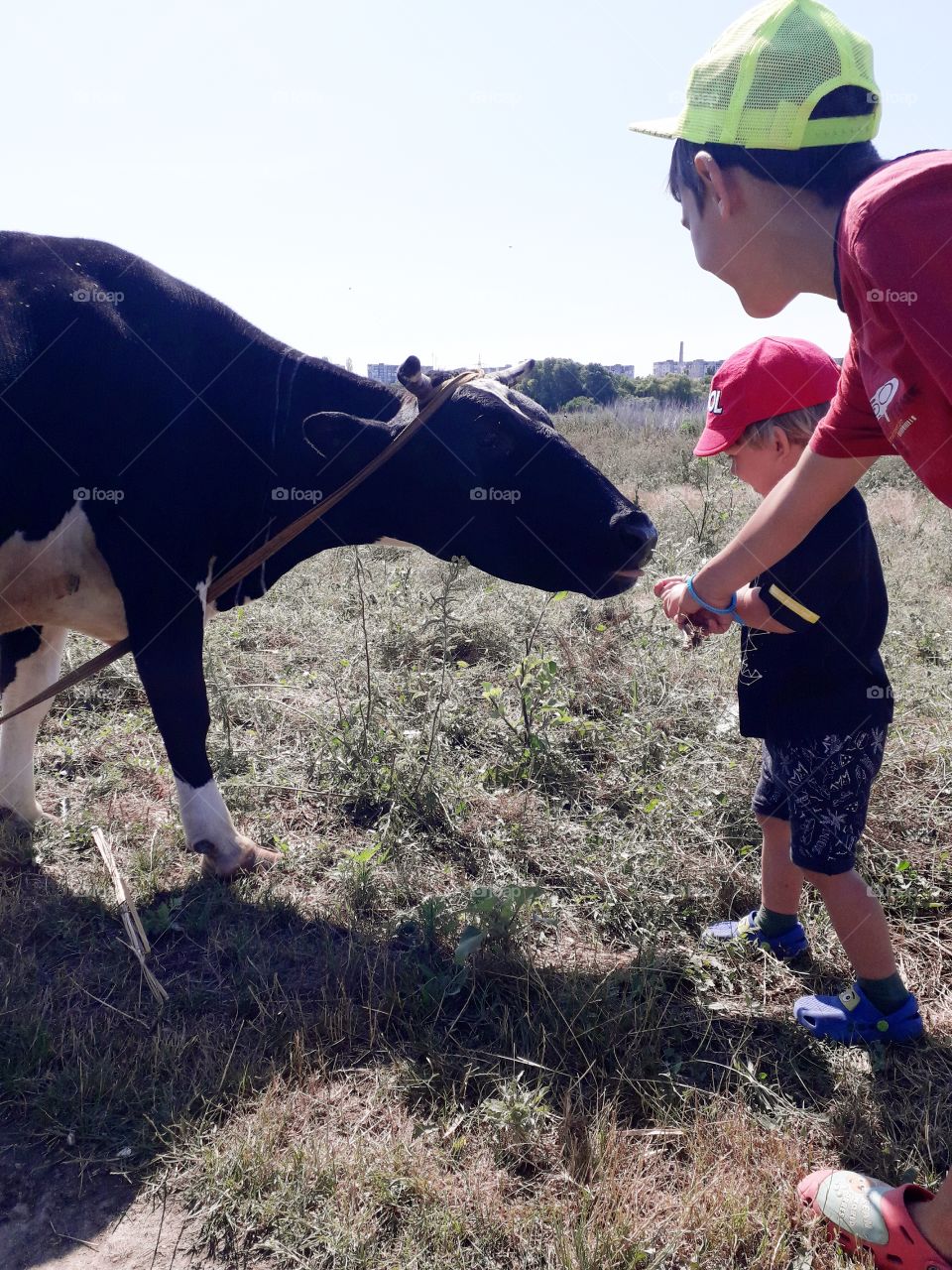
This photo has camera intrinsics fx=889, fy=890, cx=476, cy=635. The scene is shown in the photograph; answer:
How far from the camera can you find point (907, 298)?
1293 millimetres

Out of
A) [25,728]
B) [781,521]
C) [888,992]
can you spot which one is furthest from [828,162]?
[25,728]

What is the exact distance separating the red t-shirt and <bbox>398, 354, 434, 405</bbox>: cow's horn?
6.03 feet

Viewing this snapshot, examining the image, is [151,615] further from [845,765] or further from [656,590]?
[845,765]

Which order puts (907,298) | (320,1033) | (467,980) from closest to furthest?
(907,298), (320,1033), (467,980)

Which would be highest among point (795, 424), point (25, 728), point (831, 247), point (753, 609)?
point (831, 247)

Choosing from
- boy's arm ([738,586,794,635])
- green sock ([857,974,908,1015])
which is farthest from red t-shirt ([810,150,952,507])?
green sock ([857,974,908,1015])

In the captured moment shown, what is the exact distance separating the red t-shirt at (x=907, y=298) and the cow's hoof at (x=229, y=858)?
250 cm

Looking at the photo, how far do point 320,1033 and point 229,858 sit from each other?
902 millimetres

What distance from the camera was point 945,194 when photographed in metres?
1.28

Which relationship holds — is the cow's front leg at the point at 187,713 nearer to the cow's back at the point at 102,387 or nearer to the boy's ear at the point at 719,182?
the cow's back at the point at 102,387

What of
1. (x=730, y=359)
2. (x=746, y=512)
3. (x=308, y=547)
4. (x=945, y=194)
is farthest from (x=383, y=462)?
(x=746, y=512)

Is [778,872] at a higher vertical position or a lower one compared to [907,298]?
lower

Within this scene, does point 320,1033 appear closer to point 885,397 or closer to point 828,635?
point 828,635

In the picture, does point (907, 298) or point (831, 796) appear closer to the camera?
point (907, 298)
